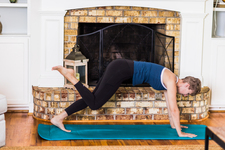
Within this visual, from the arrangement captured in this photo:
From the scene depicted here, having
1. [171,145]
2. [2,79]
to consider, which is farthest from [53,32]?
[171,145]

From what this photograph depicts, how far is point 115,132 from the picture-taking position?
9.25ft

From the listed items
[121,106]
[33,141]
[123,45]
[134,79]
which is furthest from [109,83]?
[123,45]

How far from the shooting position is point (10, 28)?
3.65m

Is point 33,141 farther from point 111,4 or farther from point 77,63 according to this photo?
point 111,4

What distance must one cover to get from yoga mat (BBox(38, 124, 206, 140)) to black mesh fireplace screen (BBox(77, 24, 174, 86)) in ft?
2.39

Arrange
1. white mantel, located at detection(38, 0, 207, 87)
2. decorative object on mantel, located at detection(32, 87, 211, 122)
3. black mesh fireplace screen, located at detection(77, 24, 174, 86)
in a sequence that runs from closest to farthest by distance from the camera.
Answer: decorative object on mantel, located at detection(32, 87, 211, 122) → white mantel, located at detection(38, 0, 207, 87) → black mesh fireplace screen, located at detection(77, 24, 174, 86)

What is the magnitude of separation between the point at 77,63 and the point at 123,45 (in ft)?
2.11

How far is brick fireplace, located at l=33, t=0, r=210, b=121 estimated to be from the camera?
3176 millimetres

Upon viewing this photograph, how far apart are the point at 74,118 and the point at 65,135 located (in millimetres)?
482

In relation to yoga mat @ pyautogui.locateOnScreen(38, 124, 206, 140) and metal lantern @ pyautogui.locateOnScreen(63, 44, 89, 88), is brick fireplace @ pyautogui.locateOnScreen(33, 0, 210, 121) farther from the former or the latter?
yoga mat @ pyautogui.locateOnScreen(38, 124, 206, 140)

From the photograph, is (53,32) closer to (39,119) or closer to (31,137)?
(39,119)

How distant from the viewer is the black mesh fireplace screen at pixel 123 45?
137 inches

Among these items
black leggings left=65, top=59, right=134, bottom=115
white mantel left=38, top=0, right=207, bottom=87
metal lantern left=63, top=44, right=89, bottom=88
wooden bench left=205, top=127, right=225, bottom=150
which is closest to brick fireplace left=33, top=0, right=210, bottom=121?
white mantel left=38, top=0, right=207, bottom=87

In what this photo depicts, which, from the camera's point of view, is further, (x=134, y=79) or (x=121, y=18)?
(x=121, y=18)
